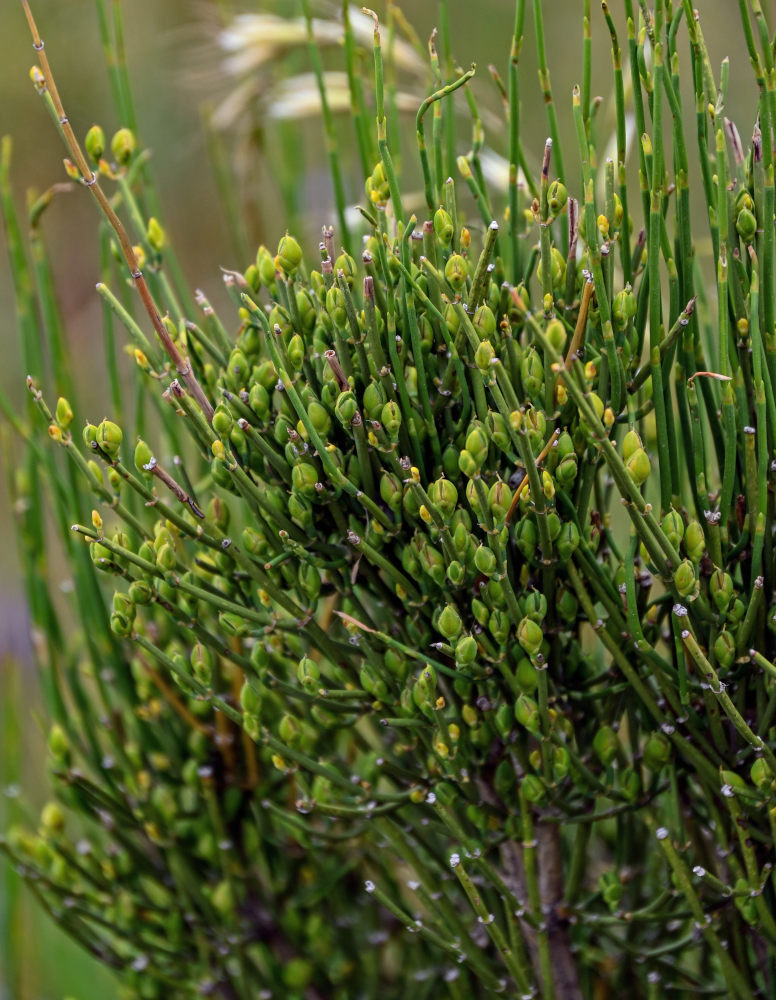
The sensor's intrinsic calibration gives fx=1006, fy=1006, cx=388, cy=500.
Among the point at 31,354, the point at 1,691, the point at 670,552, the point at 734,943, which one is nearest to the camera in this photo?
the point at 670,552

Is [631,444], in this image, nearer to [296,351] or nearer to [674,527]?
[674,527]

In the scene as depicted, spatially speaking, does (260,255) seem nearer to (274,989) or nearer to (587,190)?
(587,190)

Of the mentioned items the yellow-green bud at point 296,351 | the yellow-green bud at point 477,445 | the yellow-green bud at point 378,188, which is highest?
the yellow-green bud at point 378,188

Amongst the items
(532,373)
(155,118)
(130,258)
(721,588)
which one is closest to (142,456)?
(130,258)

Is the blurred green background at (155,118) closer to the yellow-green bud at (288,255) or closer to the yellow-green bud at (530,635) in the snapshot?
the yellow-green bud at (288,255)

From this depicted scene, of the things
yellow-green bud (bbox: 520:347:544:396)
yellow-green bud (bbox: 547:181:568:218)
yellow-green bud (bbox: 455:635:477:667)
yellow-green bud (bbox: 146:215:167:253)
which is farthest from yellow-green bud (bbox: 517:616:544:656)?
yellow-green bud (bbox: 146:215:167:253)

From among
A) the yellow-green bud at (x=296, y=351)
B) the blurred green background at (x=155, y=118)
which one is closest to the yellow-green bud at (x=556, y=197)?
the yellow-green bud at (x=296, y=351)

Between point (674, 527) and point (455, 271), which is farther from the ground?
point (455, 271)

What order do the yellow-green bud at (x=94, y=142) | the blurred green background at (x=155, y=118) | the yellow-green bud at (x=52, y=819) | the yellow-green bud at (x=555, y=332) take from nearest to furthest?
the yellow-green bud at (x=555, y=332) < the yellow-green bud at (x=94, y=142) < the yellow-green bud at (x=52, y=819) < the blurred green background at (x=155, y=118)

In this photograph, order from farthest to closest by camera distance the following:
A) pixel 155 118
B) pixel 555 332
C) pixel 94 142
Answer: pixel 155 118 < pixel 94 142 < pixel 555 332

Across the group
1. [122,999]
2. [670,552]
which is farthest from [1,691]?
[670,552]

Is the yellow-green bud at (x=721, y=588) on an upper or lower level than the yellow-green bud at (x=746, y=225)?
lower
